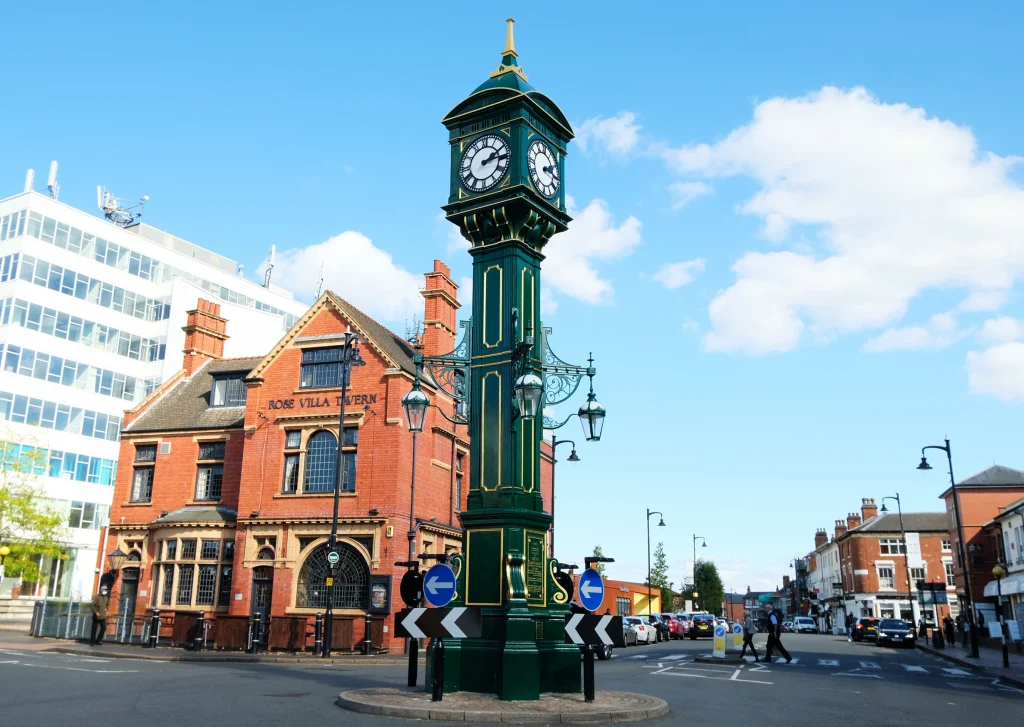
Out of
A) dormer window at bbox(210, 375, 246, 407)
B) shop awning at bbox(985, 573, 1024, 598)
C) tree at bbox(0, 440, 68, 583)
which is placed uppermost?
dormer window at bbox(210, 375, 246, 407)

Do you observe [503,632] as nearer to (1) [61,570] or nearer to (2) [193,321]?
(2) [193,321]

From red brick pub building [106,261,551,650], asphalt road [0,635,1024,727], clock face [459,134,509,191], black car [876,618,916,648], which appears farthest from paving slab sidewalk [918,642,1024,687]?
red brick pub building [106,261,551,650]

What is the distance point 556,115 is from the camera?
53.1 feet

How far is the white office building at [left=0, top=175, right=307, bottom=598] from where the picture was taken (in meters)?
52.4

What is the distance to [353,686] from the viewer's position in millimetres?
15750

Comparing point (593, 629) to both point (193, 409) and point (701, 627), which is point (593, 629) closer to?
point (193, 409)

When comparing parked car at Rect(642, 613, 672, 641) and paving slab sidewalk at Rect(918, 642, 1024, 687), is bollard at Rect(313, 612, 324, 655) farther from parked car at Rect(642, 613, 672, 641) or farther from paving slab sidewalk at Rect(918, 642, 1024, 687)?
parked car at Rect(642, 613, 672, 641)

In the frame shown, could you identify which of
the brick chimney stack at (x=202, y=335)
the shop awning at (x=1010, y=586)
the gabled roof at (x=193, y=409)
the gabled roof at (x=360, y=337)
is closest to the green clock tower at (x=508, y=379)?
the gabled roof at (x=360, y=337)

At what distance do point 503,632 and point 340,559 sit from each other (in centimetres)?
2001

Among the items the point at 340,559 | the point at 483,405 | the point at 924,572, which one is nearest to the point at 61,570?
the point at 340,559

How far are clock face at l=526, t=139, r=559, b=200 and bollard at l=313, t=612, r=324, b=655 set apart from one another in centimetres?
1879

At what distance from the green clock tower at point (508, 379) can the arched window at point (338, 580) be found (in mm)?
18345

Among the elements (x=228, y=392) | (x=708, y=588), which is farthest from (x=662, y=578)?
(x=228, y=392)

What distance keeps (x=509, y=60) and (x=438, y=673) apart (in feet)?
36.7
